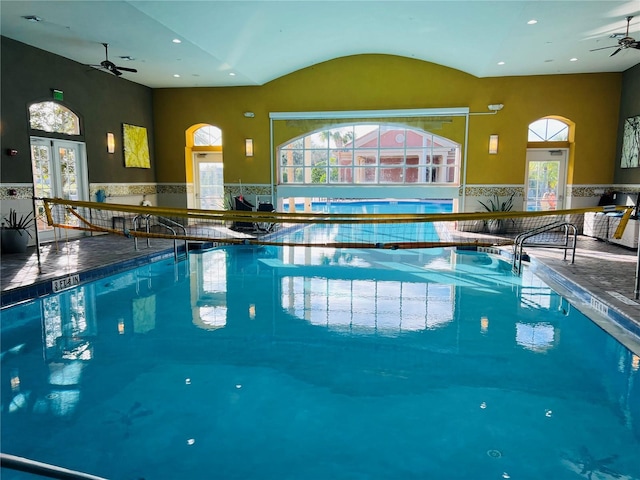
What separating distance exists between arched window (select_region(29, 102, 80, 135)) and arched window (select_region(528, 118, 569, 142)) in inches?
455

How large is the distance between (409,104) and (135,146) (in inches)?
302

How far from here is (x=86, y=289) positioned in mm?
6387

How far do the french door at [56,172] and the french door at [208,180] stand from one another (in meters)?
4.00

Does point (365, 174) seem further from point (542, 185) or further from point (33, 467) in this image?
point (33, 467)

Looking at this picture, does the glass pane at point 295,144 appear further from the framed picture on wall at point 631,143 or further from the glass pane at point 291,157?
the framed picture on wall at point 631,143

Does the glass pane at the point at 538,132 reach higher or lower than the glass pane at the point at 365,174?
higher

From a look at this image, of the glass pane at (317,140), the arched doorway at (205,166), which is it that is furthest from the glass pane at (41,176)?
the glass pane at (317,140)

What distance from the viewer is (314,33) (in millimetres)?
9867

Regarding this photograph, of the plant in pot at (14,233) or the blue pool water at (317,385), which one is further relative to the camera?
the plant in pot at (14,233)

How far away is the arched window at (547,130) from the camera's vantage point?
39.5 ft

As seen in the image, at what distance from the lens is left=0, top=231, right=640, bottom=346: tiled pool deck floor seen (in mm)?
5355

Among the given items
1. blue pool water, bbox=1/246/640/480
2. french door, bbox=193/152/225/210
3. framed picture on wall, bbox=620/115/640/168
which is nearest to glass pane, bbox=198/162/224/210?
french door, bbox=193/152/225/210

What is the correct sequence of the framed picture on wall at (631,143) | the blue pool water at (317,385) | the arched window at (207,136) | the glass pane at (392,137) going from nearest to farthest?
the blue pool water at (317,385) → the framed picture on wall at (631,143) → the glass pane at (392,137) → the arched window at (207,136)

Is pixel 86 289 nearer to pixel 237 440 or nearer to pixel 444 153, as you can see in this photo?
pixel 237 440
